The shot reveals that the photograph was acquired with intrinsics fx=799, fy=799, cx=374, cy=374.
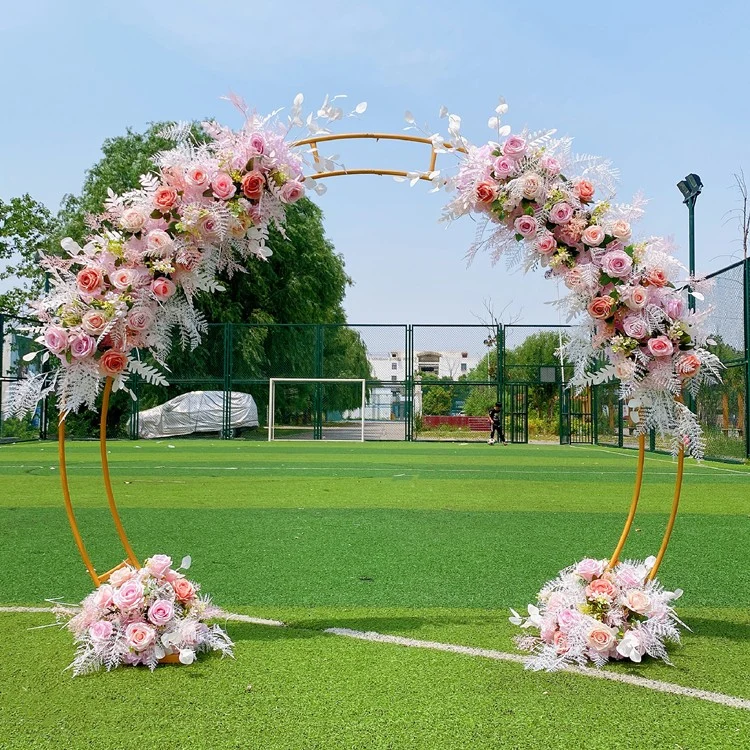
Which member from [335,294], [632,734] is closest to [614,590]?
[632,734]

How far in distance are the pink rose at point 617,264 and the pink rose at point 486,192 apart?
580 mm

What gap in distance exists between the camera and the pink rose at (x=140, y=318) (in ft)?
11.4

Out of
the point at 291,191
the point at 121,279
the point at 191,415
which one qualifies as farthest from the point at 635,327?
the point at 191,415

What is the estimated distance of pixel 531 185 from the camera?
3592 millimetres

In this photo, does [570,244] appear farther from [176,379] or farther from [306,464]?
[176,379]

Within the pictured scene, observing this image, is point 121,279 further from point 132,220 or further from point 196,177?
point 196,177

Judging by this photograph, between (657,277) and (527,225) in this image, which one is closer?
(657,277)

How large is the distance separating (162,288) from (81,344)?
1.35ft

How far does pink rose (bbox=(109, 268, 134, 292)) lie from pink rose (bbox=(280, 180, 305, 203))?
771 mm

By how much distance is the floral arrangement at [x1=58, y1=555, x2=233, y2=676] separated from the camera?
324 centimetres

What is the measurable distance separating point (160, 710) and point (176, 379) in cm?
2360

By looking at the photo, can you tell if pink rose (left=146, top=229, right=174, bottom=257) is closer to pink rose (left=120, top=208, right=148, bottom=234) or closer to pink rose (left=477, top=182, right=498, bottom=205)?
pink rose (left=120, top=208, right=148, bottom=234)

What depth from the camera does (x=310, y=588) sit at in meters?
4.62

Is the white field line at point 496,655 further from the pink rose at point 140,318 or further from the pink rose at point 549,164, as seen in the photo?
the pink rose at point 549,164
